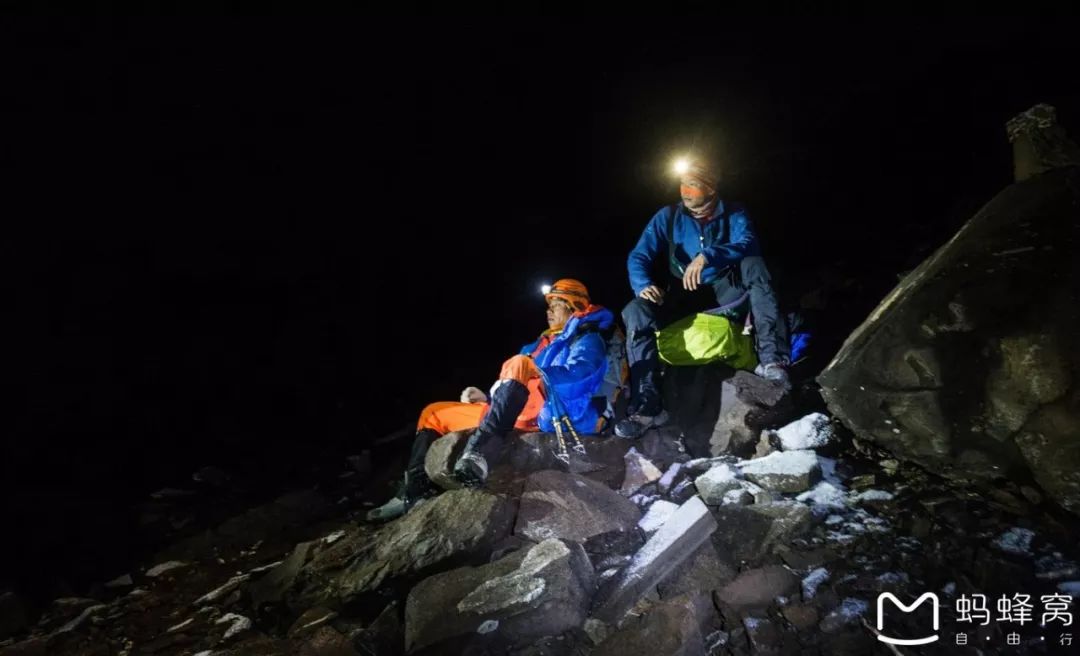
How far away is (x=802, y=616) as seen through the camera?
249cm

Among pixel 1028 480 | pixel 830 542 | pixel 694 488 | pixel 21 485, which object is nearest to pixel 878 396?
pixel 1028 480

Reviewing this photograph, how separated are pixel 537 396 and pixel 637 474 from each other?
1.13m

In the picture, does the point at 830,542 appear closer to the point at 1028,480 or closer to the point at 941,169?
the point at 1028,480

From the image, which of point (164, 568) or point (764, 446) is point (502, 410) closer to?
Result: point (764, 446)

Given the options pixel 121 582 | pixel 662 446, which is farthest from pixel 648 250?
pixel 121 582

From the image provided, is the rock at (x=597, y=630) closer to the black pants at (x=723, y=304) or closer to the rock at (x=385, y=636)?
the rock at (x=385, y=636)

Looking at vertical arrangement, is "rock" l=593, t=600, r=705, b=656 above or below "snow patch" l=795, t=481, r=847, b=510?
below

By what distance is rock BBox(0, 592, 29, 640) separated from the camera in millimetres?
4297

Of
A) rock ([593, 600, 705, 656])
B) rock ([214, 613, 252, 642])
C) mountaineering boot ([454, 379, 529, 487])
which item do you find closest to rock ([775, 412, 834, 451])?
rock ([593, 600, 705, 656])

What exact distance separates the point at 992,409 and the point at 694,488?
1.81 metres

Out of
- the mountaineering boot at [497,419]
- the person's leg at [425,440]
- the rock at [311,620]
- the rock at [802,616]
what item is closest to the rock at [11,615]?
the person's leg at [425,440]

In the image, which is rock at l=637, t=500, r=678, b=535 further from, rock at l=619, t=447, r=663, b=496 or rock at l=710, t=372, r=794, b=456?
rock at l=710, t=372, r=794, b=456

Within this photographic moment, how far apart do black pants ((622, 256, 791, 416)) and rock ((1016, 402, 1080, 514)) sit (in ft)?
6.39

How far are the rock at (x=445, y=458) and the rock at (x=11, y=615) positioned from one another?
12.0 feet
